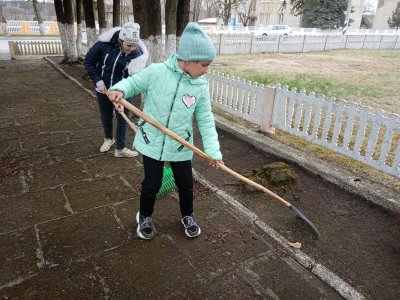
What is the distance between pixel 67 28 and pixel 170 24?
746 centimetres

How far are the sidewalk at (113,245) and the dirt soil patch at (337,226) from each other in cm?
29

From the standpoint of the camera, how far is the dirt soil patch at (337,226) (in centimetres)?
262

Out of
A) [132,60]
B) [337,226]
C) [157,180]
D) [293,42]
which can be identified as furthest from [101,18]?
[293,42]

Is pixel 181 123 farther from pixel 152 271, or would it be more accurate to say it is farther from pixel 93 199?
pixel 93 199

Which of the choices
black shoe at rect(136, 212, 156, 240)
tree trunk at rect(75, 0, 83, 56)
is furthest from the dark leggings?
tree trunk at rect(75, 0, 83, 56)

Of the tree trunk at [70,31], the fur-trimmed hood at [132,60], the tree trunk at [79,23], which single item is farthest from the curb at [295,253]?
the tree trunk at [79,23]

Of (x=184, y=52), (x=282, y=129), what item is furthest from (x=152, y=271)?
(x=282, y=129)

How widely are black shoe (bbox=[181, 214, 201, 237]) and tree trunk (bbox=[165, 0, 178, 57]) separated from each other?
5146 millimetres

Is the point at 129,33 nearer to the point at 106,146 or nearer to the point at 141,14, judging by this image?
the point at 106,146

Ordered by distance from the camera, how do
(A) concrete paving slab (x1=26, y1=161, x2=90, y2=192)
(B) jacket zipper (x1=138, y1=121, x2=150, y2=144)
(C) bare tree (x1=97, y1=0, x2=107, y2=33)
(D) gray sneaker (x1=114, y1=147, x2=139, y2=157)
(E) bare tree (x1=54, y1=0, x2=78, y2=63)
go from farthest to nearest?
1. (E) bare tree (x1=54, y1=0, x2=78, y2=63)
2. (C) bare tree (x1=97, y1=0, x2=107, y2=33)
3. (D) gray sneaker (x1=114, y1=147, x2=139, y2=157)
4. (A) concrete paving slab (x1=26, y1=161, x2=90, y2=192)
5. (B) jacket zipper (x1=138, y1=121, x2=150, y2=144)

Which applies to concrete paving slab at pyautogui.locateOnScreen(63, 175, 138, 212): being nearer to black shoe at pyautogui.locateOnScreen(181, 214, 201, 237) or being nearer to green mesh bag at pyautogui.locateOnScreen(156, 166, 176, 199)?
green mesh bag at pyautogui.locateOnScreen(156, 166, 176, 199)

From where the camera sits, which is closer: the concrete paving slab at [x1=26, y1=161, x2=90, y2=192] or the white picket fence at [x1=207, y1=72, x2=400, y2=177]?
the concrete paving slab at [x1=26, y1=161, x2=90, y2=192]

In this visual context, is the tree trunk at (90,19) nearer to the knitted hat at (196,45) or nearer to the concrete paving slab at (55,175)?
the concrete paving slab at (55,175)

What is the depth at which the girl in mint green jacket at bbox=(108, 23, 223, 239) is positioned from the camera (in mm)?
2182
